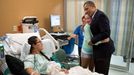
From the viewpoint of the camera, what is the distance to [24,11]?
130 inches

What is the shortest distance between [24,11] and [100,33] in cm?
166

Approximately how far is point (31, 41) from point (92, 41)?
2.57ft

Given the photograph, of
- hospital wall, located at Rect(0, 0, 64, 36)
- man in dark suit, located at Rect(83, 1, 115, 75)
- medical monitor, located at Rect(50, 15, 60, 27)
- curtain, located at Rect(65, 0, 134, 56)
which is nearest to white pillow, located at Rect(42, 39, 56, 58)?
man in dark suit, located at Rect(83, 1, 115, 75)

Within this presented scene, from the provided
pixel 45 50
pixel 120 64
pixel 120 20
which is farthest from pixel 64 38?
pixel 120 64

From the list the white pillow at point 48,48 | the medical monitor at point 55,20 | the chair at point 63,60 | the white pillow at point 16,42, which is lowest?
the chair at point 63,60

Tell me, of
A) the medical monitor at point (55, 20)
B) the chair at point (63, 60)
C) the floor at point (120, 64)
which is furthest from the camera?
the medical monitor at point (55, 20)

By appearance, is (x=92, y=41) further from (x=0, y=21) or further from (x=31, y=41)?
(x=0, y=21)

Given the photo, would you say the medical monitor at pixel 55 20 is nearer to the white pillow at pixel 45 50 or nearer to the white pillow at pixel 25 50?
the white pillow at pixel 45 50

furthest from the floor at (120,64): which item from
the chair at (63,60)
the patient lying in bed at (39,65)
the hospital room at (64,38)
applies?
the patient lying in bed at (39,65)

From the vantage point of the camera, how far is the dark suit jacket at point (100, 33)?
2.22m

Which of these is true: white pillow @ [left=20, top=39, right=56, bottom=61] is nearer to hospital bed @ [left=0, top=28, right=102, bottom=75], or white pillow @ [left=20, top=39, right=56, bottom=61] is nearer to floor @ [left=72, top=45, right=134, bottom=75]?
hospital bed @ [left=0, top=28, right=102, bottom=75]

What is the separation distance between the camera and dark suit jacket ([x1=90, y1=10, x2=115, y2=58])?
222 cm

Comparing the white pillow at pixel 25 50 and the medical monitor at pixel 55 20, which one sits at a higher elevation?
the medical monitor at pixel 55 20

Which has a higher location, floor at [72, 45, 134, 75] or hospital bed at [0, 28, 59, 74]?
hospital bed at [0, 28, 59, 74]
